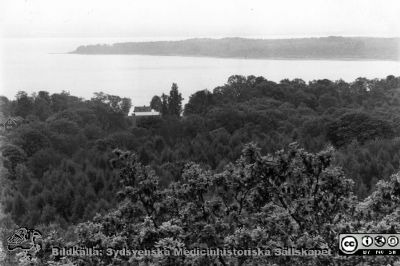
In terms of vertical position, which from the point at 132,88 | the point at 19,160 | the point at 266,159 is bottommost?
the point at 19,160

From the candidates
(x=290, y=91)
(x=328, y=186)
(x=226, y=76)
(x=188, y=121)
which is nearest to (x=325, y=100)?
(x=290, y=91)

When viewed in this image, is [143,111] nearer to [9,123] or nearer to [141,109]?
[141,109]

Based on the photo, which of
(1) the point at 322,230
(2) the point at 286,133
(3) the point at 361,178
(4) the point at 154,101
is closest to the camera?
(1) the point at 322,230

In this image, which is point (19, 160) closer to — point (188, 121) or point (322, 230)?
point (188, 121)

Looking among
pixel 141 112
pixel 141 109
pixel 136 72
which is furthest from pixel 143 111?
pixel 136 72

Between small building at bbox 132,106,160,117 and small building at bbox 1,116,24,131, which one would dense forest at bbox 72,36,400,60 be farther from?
small building at bbox 1,116,24,131

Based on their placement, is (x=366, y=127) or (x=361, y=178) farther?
(x=366, y=127)

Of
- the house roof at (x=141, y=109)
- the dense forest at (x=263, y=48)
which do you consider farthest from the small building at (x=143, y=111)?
the dense forest at (x=263, y=48)

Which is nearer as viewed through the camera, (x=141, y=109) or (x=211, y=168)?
(x=211, y=168)
